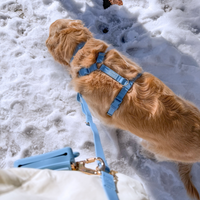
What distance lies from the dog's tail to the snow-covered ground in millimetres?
198

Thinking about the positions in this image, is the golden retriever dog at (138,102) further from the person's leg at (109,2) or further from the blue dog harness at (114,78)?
the person's leg at (109,2)

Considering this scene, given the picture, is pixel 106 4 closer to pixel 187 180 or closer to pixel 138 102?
pixel 138 102

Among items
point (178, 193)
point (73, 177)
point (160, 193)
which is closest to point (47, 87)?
point (73, 177)

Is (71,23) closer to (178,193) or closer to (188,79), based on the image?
(188,79)

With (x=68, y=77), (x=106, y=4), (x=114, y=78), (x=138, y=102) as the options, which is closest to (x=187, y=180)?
(x=138, y=102)

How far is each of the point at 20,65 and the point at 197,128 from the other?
2365 mm

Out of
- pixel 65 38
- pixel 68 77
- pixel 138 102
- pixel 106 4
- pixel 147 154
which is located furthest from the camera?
pixel 106 4

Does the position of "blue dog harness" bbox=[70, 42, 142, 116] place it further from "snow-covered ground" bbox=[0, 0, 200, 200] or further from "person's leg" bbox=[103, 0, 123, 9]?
"person's leg" bbox=[103, 0, 123, 9]

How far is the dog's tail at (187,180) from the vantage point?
1714 mm

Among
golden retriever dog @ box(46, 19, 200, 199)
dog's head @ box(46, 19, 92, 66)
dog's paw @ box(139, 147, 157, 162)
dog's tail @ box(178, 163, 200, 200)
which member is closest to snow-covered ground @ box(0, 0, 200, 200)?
dog's paw @ box(139, 147, 157, 162)

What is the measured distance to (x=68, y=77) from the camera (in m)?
2.40

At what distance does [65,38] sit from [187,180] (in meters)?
1.96

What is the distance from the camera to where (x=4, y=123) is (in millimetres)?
2199

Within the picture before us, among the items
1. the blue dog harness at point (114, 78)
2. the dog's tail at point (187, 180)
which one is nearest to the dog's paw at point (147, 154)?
the dog's tail at point (187, 180)
